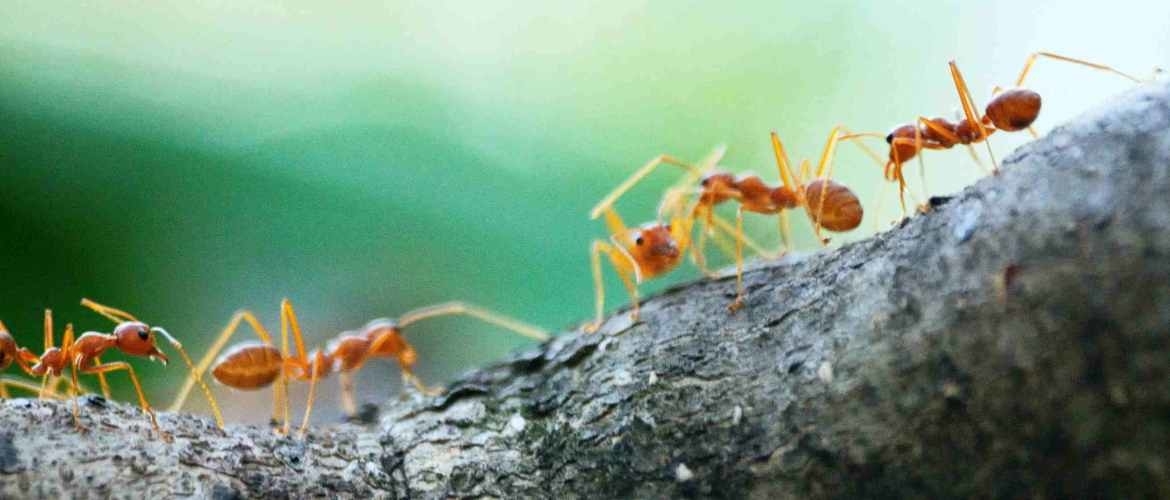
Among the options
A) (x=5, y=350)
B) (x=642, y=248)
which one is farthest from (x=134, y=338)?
(x=642, y=248)

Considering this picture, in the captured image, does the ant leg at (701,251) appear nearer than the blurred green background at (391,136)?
Yes

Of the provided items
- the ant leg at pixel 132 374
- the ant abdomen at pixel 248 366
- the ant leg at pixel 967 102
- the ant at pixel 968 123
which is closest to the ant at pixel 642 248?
the ant at pixel 968 123

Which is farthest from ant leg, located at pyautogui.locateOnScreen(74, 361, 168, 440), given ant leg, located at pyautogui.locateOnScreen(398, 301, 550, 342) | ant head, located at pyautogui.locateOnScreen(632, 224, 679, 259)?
ant head, located at pyautogui.locateOnScreen(632, 224, 679, 259)

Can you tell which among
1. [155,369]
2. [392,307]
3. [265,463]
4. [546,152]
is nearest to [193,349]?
[155,369]

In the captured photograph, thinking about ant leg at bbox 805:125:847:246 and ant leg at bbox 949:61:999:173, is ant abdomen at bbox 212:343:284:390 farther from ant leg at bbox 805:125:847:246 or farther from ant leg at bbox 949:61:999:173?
ant leg at bbox 949:61:999:173

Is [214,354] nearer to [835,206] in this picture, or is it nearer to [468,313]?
[468,313]

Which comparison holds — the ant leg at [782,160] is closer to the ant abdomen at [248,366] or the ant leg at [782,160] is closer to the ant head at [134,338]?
the ant abdomen at [248,366]
